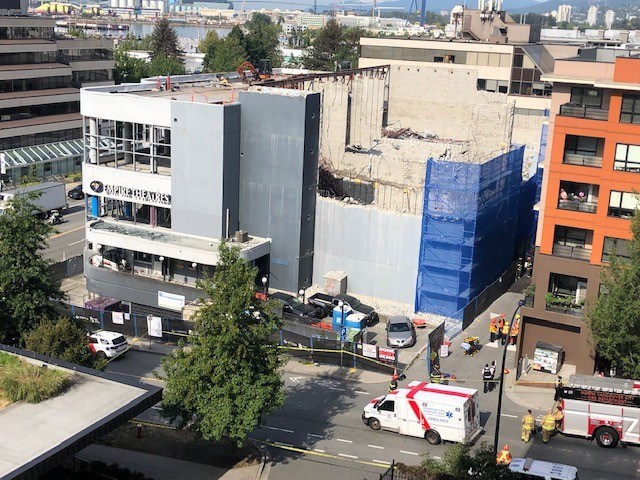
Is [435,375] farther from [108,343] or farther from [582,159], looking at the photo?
[108,343]

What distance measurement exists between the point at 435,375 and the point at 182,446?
1389cm

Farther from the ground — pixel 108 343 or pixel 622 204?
pixel 622 204

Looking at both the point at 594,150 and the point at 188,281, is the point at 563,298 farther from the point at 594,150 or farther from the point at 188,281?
the point at 188,281

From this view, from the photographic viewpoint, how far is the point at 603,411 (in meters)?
37.7

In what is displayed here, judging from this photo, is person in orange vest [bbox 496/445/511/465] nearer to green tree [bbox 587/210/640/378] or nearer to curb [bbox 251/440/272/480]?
green tree [bbox 587/210/640/378]

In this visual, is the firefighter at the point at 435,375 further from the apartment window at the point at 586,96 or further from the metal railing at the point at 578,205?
the apartment window at the point at 586,96

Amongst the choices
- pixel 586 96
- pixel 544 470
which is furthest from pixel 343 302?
pixel 544 470

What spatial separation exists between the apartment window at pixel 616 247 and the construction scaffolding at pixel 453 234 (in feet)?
28.1

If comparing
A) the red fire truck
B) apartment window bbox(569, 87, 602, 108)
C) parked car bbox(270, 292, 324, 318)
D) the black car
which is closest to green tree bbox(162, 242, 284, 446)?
the red fire truck

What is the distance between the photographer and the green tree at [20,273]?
130 feet

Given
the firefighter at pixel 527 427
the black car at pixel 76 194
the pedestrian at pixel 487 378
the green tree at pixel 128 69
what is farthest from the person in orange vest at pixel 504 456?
the green tree at pixel 128 69

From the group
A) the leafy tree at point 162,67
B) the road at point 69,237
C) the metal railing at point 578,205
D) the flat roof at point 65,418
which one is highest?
the leafy tree at point 162,67

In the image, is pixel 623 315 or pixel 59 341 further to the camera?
pixel 623 315

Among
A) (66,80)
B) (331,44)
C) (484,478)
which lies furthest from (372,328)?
(331,44)
